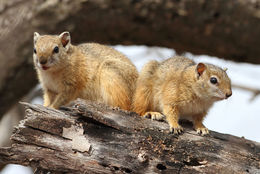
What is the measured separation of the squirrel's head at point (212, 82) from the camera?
6.91m

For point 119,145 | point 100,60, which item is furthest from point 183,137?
point 100,60

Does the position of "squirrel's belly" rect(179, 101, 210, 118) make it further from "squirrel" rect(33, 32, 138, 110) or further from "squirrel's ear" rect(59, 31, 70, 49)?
"squirrel's ear" rect(59, 31, 70, 49)

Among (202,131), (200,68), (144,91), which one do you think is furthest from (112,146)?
(200,68)

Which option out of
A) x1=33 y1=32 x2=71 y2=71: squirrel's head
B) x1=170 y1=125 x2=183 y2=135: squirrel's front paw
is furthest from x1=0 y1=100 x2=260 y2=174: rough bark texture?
x1=33 y1=32 x2=71 y2=71: squirrel's head

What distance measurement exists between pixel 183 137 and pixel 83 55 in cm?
267

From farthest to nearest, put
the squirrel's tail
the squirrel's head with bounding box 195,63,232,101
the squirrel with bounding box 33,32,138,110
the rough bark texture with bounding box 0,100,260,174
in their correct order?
the squirrel's tail → the squirrel with bounding box 33,32,138,110 → the squirrel's head with bounding box 195,63,232,101 → the rough bark texture with bounding box 0,100,260,174

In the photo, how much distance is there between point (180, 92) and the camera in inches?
288

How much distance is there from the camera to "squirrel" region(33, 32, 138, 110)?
7.34 meters

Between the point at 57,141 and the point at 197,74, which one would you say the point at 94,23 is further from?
the point at 57,141

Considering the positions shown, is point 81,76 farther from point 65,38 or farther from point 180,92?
point 180,92

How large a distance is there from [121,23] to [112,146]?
4928 mm

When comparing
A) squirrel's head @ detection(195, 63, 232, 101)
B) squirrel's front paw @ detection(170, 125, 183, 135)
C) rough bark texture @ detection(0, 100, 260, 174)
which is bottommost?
rough bark texture @ detection(0, 100, 260, 174)

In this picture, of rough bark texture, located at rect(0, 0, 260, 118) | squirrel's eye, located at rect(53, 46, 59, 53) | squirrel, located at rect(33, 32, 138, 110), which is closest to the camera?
squirrel's eye, located at rect(53, 46, 59, 53)

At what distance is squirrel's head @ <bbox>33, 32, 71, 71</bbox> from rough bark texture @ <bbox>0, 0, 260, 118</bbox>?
274cm
